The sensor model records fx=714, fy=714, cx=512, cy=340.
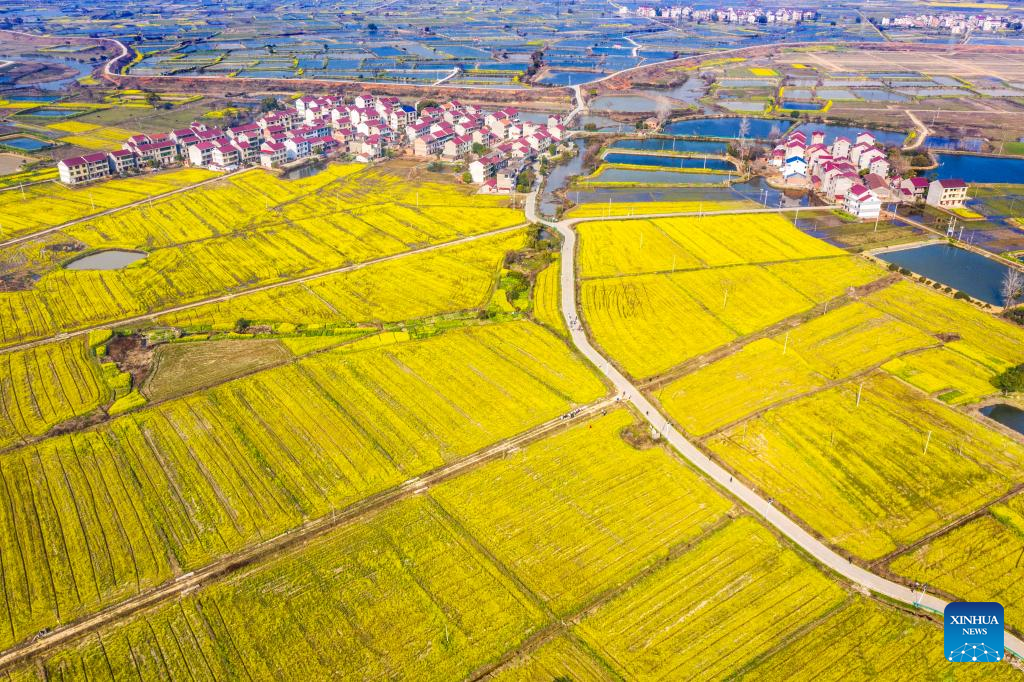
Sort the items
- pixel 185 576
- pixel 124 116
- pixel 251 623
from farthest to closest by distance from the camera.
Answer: pixel 124 116 → pixel 185 576 → pixel 251 623

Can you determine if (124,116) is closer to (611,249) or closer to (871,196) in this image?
(611,249)

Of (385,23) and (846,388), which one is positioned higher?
(385,23)

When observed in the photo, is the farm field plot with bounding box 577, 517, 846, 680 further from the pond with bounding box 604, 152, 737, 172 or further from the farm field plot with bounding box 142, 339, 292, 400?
the pond with bounding box 604, 152, 737, 172

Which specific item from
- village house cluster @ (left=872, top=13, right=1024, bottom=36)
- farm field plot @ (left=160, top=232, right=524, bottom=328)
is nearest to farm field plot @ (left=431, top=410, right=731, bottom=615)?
farm field plot @ (left=160, top=232, right=524, bottom=328)

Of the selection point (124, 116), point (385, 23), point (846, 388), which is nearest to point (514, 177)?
point (846, 388)

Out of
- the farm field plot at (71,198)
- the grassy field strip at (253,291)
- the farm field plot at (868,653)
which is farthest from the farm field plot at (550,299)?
the farm field plot at (71,198)

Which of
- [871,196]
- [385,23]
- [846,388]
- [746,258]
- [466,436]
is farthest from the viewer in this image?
[385,23]

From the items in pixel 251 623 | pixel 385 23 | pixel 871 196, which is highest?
pixel 385 23
